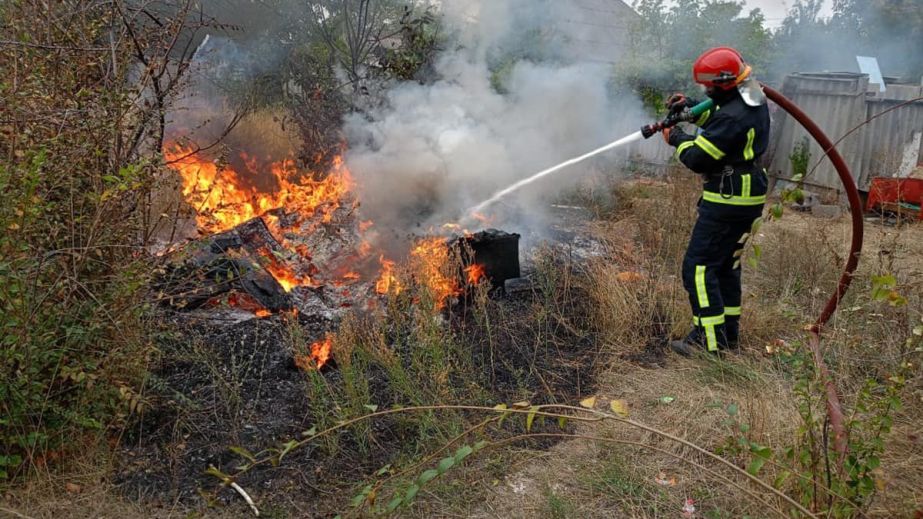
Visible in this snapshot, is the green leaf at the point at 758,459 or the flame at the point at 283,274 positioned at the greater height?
the green leaf at the point at 758,459

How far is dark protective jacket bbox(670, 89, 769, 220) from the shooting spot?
162 inches

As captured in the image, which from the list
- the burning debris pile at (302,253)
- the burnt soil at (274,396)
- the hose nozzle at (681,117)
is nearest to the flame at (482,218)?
A: the burning debris pile at (302,253)

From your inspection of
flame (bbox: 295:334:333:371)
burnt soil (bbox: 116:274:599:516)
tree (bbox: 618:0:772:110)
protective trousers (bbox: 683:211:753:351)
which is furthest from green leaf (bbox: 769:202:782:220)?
tree (bbox: 618:0:772:110)

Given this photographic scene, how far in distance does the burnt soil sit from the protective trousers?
0.77 m

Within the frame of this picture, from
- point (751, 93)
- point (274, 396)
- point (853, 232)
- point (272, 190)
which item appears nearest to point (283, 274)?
point (274, 396)

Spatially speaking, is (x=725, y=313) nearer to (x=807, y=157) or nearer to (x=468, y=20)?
(x=468, y=20)

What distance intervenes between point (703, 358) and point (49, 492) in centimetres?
379

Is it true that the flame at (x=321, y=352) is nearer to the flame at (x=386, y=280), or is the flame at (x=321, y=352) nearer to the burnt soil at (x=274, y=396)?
the burnt soil at (x=274, y=396)

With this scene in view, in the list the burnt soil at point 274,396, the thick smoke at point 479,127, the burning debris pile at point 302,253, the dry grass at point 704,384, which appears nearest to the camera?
the dry grass at point 704,384

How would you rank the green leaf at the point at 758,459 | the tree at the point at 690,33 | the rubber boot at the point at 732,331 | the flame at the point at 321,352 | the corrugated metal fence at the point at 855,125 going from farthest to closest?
the tree at the point at 690,33 < the corrugated metal fence at the point at 855,125 < the rubber boot at the point at 732,331 < the flame at the point at 321,352 < the green leaf at the point at 758,459

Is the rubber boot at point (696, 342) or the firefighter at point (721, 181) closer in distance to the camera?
the firefighter at point (721, 181)

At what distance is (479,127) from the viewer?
24.7 feet

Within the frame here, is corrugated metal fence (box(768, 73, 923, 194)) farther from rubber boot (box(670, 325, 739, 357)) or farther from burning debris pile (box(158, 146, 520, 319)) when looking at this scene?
burning debris pile (box(158, 146, 520, 319))

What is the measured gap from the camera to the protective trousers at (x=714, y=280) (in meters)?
4.28
